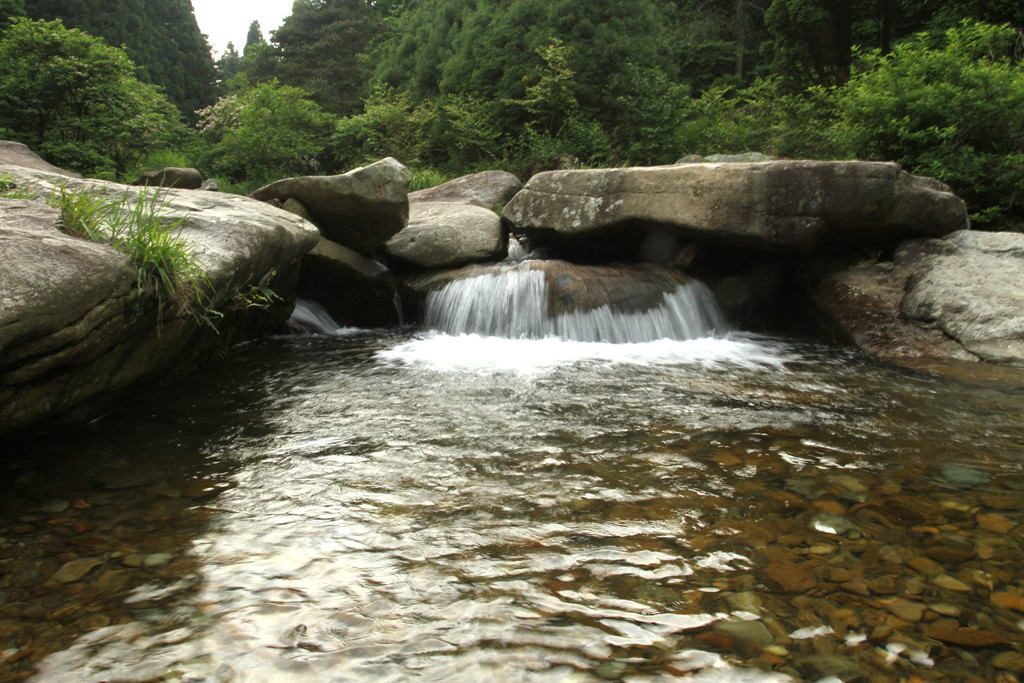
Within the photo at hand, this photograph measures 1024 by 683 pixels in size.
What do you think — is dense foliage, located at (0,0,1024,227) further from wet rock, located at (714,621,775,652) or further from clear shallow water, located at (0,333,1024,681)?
wet rock, located at (714,621,775,652)

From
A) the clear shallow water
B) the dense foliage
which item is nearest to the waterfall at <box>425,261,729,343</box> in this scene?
the clear shallow water

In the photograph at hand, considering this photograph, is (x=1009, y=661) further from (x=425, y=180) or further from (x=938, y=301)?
(x=425, y=180)

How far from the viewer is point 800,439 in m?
3.68

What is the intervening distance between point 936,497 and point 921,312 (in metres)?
4.11

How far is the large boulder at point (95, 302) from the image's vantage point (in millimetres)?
2953

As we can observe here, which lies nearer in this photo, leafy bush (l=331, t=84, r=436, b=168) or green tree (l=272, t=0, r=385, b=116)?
leafy bush (l=331, t=84, r=436, b=168)

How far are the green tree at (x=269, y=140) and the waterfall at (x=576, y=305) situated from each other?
1110 centimetres

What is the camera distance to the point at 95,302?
3.27m

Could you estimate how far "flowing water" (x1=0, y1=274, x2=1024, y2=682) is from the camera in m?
1.92

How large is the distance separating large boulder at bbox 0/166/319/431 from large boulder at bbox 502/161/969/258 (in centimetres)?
375

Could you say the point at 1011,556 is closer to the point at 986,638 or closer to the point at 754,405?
the point at 986,638

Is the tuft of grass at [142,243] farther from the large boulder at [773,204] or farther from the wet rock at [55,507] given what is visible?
the large boulder at [773,204]

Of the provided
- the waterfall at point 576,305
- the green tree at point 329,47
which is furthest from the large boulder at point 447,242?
the green tree at point 329,47

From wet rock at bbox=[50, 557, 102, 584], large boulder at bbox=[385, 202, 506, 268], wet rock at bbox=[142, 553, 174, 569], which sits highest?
large boulder at bbox=[385, 202, 506, 268]
